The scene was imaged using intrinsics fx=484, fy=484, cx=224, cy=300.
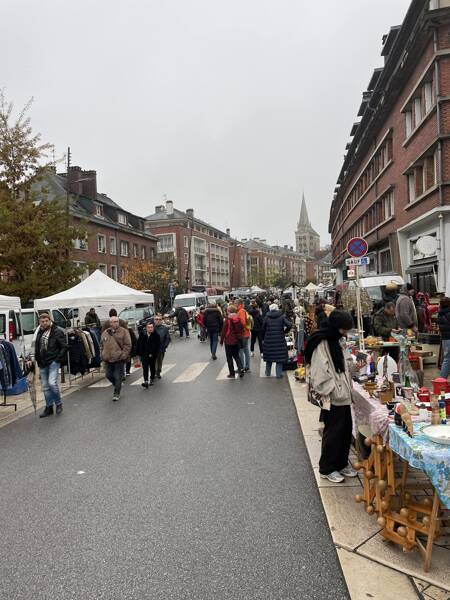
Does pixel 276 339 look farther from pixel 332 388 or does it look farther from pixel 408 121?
pixel 408 121

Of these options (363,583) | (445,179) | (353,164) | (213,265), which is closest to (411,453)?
(363,583)

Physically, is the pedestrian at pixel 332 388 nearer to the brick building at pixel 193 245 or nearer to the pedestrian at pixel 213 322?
the pedestrian at pixel 213 322

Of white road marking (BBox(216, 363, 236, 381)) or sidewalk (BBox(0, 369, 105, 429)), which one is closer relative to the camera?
sidewalk (BBox(0, 369, 105, 429))

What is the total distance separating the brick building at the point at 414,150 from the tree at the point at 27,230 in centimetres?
1304

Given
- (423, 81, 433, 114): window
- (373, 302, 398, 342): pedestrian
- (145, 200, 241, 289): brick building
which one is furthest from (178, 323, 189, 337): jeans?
(145, 200, 241, 289): brick building

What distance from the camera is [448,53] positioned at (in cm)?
1636

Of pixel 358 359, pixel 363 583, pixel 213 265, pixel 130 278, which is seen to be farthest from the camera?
pixel 213 265

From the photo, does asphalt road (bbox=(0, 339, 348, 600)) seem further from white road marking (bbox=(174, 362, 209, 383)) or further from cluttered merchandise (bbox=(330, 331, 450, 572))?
white road marking (bbox=(174, 362, 209, 383))

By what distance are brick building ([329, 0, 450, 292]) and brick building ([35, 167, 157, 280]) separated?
857 inches

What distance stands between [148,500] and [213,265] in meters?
86.2

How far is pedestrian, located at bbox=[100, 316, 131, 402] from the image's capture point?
967 cm

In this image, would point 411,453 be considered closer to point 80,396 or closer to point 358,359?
point 358,359

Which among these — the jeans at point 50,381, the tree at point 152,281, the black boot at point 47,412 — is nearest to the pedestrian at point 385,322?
the jeans at point 50,381

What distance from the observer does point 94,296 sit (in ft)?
42.4
